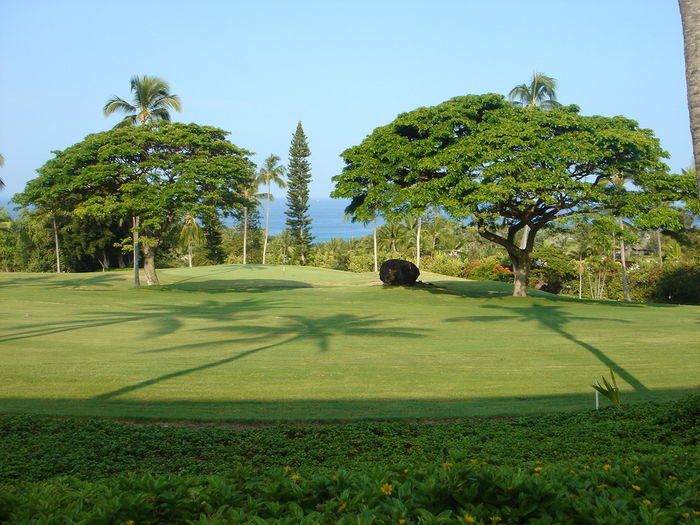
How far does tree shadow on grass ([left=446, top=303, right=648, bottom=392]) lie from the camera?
1584 cm

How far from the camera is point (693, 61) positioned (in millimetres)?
7086

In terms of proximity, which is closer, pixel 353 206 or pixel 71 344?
pixel 71 344

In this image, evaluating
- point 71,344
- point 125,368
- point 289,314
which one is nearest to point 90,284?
point 289,314

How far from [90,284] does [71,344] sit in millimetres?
26925

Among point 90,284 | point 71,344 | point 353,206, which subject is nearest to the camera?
point 71,344

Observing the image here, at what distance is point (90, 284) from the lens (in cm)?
4222

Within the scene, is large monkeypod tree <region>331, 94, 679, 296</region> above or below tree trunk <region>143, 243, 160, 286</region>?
above

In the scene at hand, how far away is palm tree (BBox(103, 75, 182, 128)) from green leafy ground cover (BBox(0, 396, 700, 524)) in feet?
123

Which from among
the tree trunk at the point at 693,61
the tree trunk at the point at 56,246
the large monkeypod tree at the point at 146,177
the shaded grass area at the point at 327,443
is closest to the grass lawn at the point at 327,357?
the shaded grass area at the point at 327,443

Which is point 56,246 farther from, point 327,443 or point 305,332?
point 327,443

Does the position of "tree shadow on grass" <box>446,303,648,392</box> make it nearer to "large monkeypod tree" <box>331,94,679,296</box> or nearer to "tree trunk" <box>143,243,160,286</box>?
"large monkeypod tree" <box>331,94,679,296</box>

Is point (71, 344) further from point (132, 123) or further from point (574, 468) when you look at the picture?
point (132, 123)

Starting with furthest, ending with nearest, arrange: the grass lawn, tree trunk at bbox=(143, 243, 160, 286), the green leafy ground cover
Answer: tree trunk at bbox=(143, 243, 160, 286) < the grass lawn < the green leafy ground cover

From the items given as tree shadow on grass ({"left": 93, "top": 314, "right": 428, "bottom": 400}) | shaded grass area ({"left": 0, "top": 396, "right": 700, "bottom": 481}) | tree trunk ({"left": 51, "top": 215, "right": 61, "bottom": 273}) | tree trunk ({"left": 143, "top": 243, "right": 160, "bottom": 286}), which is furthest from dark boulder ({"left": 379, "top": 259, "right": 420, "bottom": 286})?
tree trunk ({"left": 51, "top": 215, "right": 61, "bottom": 273})
